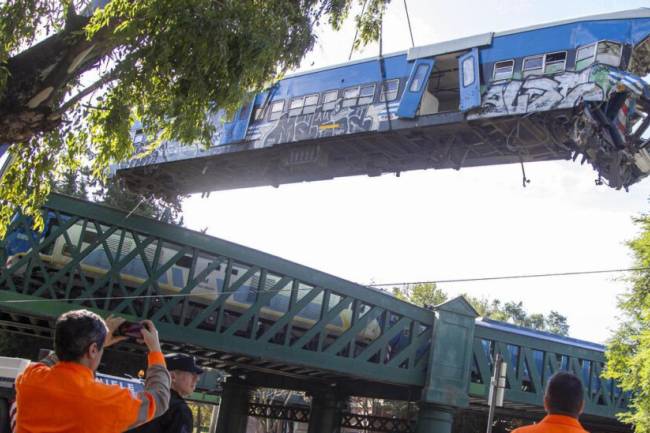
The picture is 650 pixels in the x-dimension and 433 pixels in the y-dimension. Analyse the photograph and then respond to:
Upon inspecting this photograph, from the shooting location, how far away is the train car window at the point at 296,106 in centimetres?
2008

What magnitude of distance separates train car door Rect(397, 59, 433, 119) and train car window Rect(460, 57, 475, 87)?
0.94 metres

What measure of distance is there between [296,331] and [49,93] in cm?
1766

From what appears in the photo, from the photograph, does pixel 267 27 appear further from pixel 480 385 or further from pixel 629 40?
A: pixel 480 385

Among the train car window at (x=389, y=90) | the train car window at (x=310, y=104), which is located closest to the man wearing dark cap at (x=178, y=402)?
the train car window at (x=389, y=90)

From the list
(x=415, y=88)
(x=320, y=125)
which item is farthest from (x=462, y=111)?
(x=320, y=125)

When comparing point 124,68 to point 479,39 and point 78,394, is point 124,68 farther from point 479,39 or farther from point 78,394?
point 479,39

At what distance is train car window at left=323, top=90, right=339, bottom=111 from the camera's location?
19.5 metres

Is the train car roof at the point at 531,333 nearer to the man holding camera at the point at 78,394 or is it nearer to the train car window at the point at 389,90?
the train car window at the point at 389,90

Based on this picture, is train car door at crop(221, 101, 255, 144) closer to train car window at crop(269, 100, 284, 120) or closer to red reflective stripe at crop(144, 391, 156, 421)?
train car window at crop(269, 100, 284, 120)

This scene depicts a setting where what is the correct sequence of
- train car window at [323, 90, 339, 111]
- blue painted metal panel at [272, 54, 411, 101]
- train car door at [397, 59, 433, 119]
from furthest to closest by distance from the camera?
train car window at [323, 90, 339, 111] → blue painted metal panel at [272, 54, 411, 101] → train car door at [397, 59, 433, 119]

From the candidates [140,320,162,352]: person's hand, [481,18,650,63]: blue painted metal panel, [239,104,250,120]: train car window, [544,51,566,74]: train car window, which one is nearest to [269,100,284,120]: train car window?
[239,104,250,120]: train car window

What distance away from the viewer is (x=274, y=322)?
22.7m

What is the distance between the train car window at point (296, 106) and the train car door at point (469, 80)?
4979 mm

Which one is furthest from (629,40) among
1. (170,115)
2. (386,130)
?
(170,115)
